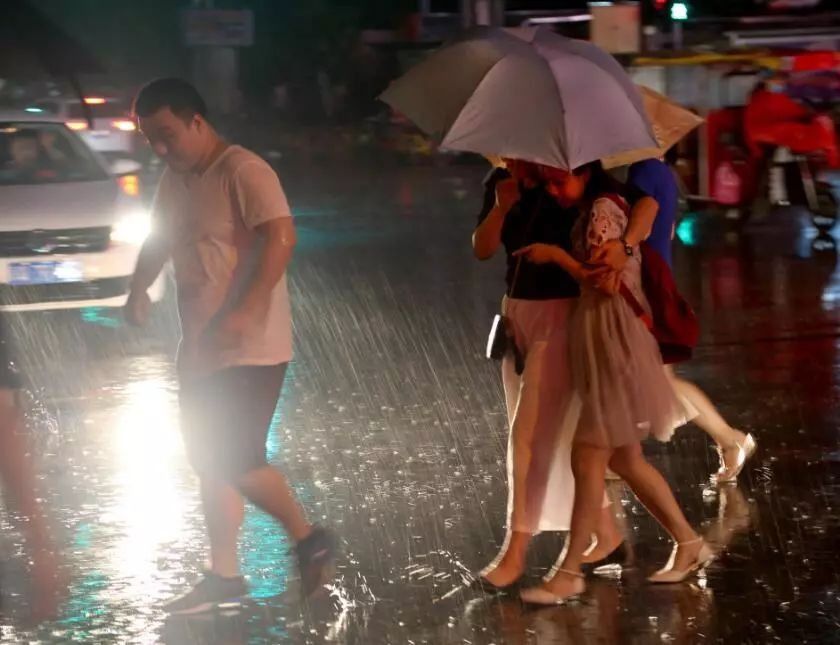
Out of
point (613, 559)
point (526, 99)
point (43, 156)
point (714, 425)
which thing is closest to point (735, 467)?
point (714, 425)

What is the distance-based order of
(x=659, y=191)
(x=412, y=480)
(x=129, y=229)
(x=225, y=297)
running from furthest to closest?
1. (x=129, y=229)
2. (x=412, y=480)
3. (x=659, y=191)
4. (x=225, y=297)

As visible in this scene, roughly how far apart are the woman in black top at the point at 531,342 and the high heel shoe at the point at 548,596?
113mm

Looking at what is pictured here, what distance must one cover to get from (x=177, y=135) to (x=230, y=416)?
3.09 ft

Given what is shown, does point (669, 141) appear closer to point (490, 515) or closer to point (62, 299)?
point (490, 515)

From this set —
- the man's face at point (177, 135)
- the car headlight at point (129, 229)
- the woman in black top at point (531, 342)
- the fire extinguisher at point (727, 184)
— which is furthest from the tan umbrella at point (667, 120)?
the fire extinguisher at point (727, 184)

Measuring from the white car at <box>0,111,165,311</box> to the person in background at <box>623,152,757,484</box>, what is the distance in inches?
187

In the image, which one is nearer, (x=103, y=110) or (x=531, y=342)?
(x=531, y=342)

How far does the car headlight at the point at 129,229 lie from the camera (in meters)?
11.6

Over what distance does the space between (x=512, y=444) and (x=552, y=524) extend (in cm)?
35

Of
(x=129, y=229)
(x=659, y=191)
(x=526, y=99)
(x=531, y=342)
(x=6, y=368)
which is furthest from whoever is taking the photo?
(x=129, y=229)

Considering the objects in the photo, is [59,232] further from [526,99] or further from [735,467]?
[526,99]

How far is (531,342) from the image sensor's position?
5617 mm

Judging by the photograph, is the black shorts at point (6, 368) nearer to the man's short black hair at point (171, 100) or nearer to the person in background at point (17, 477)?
the person in background at point (17, 477)

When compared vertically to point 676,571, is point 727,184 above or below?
below
